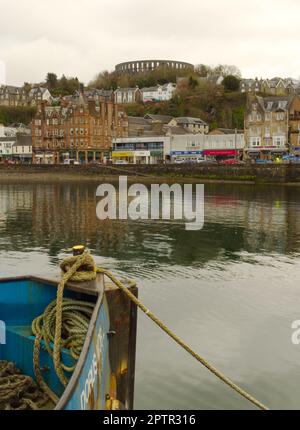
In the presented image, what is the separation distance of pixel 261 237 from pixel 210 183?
46.2 meters

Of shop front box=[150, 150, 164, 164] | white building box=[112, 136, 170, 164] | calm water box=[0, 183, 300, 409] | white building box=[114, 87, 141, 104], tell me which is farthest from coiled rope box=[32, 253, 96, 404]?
white building box=[114, 87, 141, 104]

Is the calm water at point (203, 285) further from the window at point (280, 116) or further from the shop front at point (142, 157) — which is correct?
the shop front at point (142, 157)

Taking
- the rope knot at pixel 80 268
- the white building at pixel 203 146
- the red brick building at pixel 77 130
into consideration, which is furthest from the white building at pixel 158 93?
the rope knot at pixel 80 268

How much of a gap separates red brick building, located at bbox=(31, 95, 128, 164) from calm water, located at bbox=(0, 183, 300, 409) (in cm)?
6318

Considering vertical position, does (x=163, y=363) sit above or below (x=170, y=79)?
below

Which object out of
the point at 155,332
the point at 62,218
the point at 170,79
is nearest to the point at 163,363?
the point at 155,332

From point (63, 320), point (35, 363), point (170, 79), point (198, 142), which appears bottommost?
point (35, 363)

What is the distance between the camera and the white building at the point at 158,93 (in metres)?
145

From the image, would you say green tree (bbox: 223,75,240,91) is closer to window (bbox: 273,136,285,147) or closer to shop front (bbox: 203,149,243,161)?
shop front (bbox: 203,149,243,161)

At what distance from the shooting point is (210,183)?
7200cm

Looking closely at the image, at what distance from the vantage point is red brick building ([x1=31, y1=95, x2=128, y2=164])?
98.2 metres

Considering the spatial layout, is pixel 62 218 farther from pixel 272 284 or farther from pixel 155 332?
pixel 155 332

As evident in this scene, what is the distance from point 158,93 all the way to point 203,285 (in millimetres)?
137071

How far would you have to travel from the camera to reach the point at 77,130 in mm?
98938
